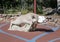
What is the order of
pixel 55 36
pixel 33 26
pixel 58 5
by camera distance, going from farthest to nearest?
1. pixel 58 5
2. pixel 33 26
3. pixel 55 36

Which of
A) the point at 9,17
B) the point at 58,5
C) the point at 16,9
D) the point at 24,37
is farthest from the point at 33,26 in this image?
the point at 58,5

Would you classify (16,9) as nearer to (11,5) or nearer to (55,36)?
(11,5)

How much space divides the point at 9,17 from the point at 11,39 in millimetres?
5748

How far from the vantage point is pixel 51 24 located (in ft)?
Answer: 48.4

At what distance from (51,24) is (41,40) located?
4433mm

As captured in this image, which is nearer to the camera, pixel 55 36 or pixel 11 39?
pixel 11 39

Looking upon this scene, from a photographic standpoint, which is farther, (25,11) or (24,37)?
(25,11)

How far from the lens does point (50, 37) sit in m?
11.1

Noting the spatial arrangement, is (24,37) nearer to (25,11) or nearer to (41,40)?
(41,40)

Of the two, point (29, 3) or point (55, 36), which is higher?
point (29, 3)

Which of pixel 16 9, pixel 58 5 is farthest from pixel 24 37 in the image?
pixel 58 5

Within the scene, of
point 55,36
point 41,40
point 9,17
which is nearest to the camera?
point 41,40

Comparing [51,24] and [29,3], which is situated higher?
[29,3]

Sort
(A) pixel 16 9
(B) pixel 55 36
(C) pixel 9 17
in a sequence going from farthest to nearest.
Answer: (A) pixel 16 9
(C) pixel 9 17
(B) pixel 55 36
